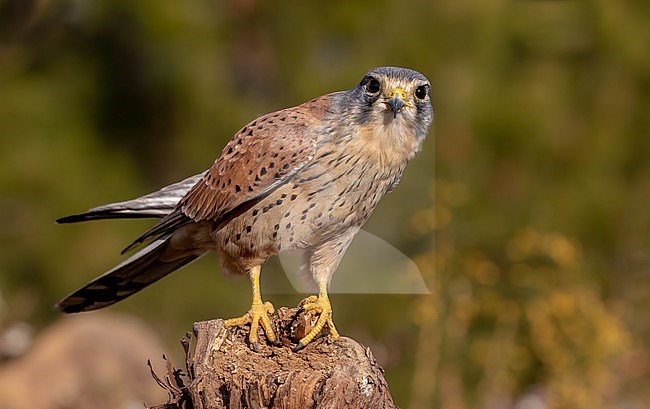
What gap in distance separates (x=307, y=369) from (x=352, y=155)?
0.66 m

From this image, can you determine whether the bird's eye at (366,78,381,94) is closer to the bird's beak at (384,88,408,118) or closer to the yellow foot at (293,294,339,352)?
the bird's beak at (384,88,408,118)

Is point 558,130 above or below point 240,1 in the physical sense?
below

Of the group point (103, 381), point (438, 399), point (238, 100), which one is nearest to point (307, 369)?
point (103, 381)

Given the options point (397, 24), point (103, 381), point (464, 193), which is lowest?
point (103, 381)

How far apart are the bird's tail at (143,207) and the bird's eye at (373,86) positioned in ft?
2.65

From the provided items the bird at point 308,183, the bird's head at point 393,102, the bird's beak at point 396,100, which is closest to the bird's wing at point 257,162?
the bird at point 308,183

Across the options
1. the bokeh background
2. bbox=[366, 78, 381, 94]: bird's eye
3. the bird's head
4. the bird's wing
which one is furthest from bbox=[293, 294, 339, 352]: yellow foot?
the bokeh background

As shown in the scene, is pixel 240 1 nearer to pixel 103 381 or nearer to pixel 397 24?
pixel 397 24

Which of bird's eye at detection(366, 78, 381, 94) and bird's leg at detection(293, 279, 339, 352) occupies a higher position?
bird's eye at detection(366, 78, 381, 94)

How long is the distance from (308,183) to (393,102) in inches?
16.0

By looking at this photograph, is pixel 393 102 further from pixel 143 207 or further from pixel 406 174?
pixel 406 174

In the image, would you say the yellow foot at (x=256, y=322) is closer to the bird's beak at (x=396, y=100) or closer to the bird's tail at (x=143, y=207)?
the bird's tail at (x=143, y=207)

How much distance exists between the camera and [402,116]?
2.89 metres

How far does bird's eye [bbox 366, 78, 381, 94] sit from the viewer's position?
112 inches
